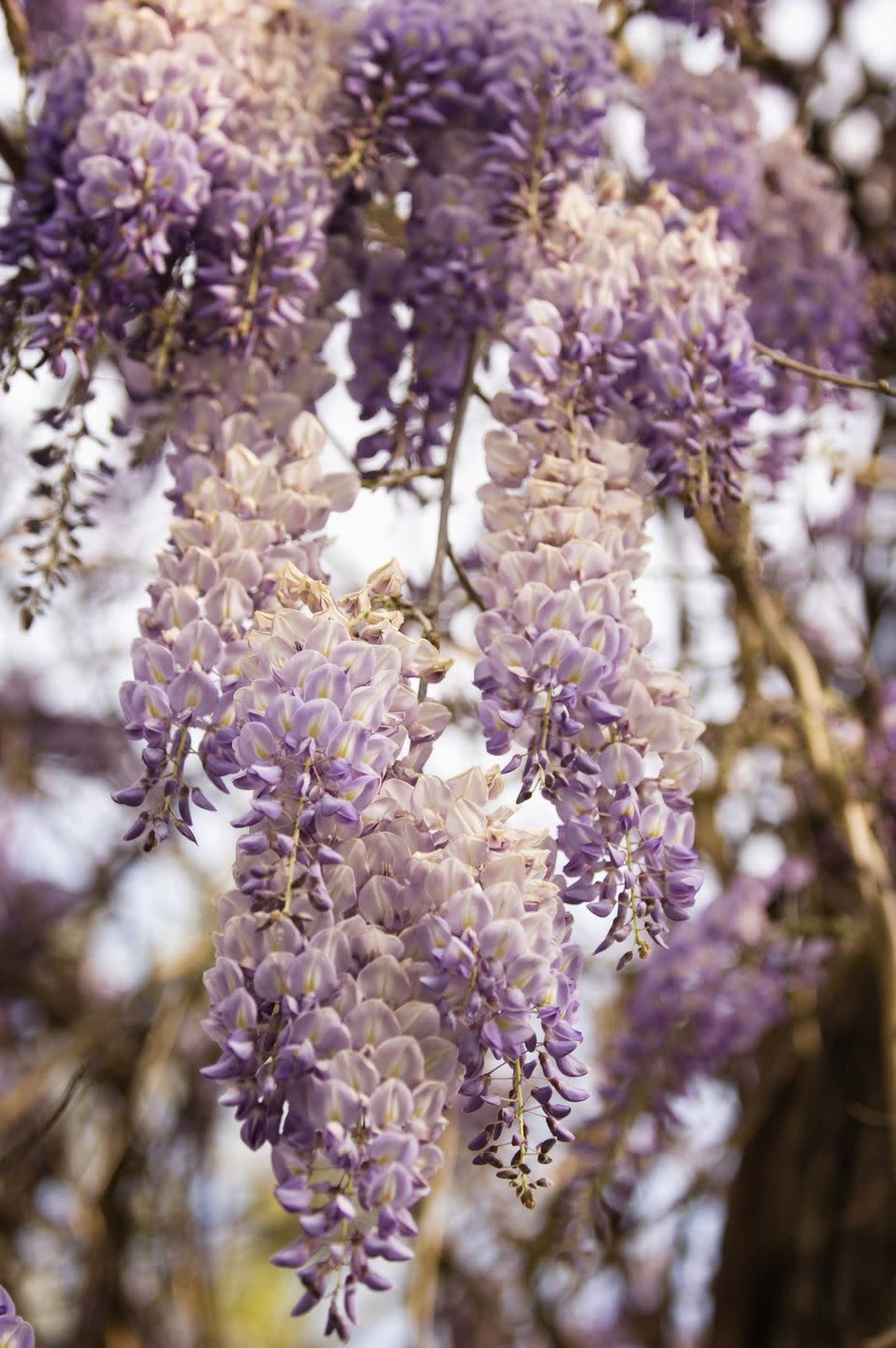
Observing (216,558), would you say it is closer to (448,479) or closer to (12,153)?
(448,479)

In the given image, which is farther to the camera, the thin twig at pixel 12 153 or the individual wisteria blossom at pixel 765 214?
the individual wisteria blossom at pixel 765 214

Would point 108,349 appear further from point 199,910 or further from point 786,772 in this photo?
point 199,910

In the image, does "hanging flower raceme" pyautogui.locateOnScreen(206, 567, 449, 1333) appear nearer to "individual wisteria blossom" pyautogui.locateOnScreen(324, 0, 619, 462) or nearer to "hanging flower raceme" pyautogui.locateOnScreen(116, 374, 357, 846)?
"hanging flower raceme" pyautogui.locateOnScreen(116, 374, 357, 846)

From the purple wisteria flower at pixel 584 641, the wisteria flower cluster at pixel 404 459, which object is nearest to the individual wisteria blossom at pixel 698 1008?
the wisteria flower cluster at pixel 404 459

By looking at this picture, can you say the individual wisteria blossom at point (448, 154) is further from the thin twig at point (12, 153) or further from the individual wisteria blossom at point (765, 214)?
the thin twig at point (12, 153)

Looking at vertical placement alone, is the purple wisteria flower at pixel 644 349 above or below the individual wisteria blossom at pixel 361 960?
above

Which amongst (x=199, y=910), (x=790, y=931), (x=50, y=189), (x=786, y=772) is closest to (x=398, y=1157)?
(x=50, y=189)
